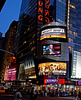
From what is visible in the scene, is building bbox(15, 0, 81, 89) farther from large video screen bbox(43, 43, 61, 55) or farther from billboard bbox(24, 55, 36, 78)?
large video screen bbox(43, 43, 61, 55)

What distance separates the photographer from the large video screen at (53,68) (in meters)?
62.5

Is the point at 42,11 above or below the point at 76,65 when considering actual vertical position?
above

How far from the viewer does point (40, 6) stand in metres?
86.1

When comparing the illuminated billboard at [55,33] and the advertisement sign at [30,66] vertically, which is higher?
the illuminated billboard at [55,33]

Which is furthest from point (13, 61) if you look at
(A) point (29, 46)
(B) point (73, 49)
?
(B) point (73, 49)

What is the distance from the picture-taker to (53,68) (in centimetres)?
6256

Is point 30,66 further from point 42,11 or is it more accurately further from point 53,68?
point 42,11

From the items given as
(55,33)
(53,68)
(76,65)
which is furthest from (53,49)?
(76,65)

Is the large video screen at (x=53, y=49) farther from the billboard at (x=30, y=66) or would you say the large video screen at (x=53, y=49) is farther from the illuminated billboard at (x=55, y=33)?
the billboard at (x=30, y=66)

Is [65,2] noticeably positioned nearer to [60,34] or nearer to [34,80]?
[60,34]

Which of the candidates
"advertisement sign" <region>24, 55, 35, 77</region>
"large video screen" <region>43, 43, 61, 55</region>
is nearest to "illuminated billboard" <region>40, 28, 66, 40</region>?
"large video screen" <region>43, 43, 61, 55</region>

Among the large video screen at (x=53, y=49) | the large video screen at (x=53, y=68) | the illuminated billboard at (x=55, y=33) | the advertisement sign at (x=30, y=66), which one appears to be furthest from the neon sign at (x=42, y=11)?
the large video screen at (x=53, y=68)

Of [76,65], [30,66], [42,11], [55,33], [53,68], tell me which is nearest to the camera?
[53,68]

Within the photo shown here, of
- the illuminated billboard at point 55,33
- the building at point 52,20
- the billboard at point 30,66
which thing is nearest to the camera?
the illuminated billboard at point 55,33
